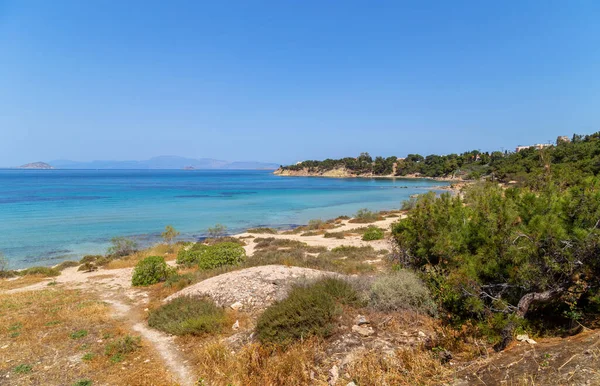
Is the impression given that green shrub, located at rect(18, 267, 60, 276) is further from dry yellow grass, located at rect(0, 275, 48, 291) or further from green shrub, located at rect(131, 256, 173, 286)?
green shrub, located at rect(131, 256, 173, 286)

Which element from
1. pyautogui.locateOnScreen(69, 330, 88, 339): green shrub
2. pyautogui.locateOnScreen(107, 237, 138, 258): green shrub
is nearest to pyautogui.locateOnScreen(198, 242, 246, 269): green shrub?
pyautogui.locateOnScreen(69, 330, 88, 339): green shrub

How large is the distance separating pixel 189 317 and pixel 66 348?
9.78ft

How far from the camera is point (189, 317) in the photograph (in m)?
9.34

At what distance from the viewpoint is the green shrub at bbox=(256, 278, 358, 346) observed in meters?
6.90

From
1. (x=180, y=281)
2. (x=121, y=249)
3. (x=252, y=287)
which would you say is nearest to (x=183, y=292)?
(x=180, y=281)

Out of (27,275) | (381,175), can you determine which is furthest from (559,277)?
(381,175)

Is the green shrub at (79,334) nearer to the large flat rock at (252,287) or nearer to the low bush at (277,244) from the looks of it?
the large flat rock at (252,287)

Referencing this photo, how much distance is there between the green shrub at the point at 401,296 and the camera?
744 centimetres

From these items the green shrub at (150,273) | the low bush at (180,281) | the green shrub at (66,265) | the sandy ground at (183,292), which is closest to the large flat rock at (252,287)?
the sandy ground at (183,292)

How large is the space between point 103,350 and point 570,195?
10719mm

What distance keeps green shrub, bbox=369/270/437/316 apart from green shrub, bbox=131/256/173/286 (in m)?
12.1

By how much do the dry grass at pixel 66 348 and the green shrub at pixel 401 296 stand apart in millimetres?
4978

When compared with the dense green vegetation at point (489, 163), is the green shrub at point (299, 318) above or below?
below

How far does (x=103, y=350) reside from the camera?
7855mm
